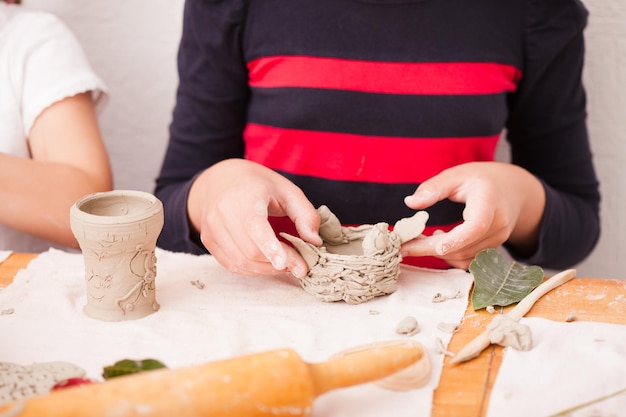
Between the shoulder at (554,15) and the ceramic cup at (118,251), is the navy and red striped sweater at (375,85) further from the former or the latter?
the ceramic cup at (118,251)

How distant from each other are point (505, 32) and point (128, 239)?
68 centimetres

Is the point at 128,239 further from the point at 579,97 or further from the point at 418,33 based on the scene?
the point at 579,97

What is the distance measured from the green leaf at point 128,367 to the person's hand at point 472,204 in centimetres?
33

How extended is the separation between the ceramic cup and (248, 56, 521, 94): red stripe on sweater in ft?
1.29

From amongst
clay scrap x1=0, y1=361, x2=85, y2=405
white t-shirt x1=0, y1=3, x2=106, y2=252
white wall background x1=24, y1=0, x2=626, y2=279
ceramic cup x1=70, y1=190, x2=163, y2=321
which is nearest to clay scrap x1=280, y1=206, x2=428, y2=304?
ceramic cup x1=70, y1=190, x2=163, y2=321

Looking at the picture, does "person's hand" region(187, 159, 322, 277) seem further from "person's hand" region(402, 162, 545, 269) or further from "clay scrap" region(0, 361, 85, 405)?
"clay scrap" region(0, 361, 85, 405)

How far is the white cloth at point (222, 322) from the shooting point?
62 cm

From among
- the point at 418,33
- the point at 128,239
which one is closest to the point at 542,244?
the point at 418,33

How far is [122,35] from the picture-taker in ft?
4.72

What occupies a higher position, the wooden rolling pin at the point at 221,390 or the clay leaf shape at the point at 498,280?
the wooden rolling pin at the point at 221,390

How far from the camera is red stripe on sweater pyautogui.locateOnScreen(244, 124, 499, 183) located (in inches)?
40.9

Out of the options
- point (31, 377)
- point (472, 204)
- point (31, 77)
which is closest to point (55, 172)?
point (31, 77)

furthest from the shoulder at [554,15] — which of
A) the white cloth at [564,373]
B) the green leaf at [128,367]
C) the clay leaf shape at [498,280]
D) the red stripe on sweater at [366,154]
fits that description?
the green leaf at [128,367]

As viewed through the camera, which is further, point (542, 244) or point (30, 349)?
point (542, 244)
